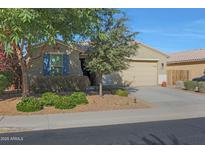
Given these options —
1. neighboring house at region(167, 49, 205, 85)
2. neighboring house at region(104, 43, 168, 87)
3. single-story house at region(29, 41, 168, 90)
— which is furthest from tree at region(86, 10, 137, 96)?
neighboring house at region(167, 49, 205, 85)

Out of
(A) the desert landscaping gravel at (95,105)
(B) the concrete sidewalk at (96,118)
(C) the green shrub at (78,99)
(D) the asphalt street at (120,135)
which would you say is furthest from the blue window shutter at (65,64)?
(D) the asphalt street at (120,135)

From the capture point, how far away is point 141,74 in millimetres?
29531

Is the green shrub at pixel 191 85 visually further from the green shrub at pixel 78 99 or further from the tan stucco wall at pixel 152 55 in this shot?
the green shrub at pixel 78 99

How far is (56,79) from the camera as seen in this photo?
22875mm

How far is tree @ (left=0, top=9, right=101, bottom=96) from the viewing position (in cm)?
1048

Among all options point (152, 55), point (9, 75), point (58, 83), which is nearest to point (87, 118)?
point (58, 83)

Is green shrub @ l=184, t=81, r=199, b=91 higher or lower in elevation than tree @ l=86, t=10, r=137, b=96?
lower

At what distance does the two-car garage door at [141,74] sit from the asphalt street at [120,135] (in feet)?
57.3

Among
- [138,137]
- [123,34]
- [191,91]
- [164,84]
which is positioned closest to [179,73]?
[164,84]

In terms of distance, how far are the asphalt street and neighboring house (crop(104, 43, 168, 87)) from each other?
17534 mm

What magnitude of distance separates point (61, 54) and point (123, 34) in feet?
22.8

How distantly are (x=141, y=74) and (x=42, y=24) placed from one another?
18859 millimetres

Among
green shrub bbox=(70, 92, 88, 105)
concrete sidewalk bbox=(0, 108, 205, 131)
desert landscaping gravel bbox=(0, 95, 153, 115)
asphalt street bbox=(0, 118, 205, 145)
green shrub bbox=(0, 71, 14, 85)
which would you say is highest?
green shrub bbox=(0, 71, 14, 85)

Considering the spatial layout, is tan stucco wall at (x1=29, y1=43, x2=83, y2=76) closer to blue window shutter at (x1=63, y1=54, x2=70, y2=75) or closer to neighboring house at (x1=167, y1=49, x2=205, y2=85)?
blue window shutter at (x1=63, y1=54, x2=70, y2=75)
